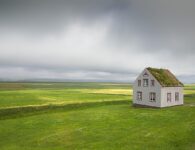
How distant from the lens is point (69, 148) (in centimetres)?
2531

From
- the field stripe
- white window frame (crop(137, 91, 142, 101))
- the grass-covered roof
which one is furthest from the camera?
white window frame (crop(137, 91, 142, 101))

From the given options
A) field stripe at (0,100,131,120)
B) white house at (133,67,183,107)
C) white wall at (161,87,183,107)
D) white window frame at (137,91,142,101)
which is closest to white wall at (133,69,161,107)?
white house at (133,67,183,107)

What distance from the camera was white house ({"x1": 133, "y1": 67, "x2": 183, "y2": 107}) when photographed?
5330cm

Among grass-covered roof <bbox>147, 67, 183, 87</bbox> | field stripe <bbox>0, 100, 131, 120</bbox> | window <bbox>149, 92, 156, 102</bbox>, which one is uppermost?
grass-covered roof <bbox>147, 67, 183, 87</bbox>

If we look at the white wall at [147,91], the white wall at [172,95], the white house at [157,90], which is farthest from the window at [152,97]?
the white wall at [172,95]

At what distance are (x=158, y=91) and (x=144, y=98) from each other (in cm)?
448

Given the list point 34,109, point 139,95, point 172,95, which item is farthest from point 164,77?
point 34,109

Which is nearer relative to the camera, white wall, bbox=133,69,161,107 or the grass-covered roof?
white wall, bbox=133,69,161,107

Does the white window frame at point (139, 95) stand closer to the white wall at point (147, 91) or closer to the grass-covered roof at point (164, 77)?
the white wall at point (147, 91)

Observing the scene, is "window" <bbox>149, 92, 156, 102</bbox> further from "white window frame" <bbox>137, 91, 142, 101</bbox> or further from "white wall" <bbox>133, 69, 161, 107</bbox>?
"white window frame" <bbox>137, 91, 142, 101</bbox>

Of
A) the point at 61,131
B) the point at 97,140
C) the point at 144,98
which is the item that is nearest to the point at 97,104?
the point at 144,98

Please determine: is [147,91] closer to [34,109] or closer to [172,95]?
[172,95]

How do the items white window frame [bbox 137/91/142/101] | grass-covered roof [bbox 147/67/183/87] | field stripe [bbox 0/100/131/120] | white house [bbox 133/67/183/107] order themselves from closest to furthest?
field stripe [bbox 0/100/131/120] < white house [bbox 133/67/183/107] < grass-covered roof [bbox 147/67/183/87] < white window frame [bbox 137/91/142/101]

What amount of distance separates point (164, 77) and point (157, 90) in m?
5.87
